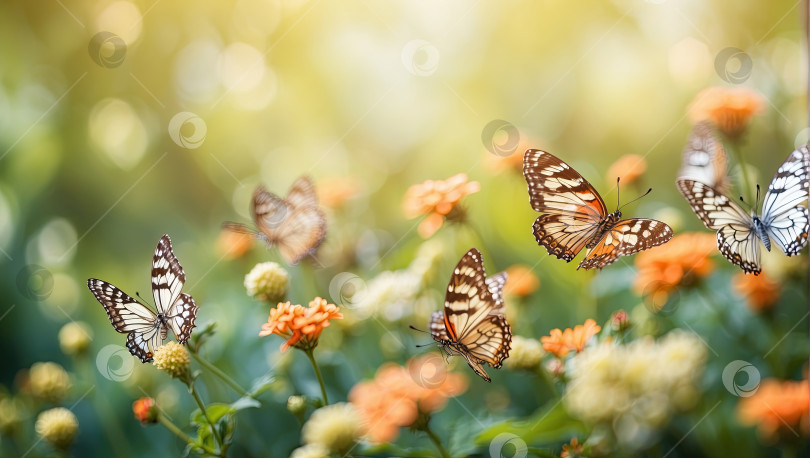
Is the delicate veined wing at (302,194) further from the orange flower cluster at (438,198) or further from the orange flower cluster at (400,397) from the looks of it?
the orange flower cluster at (400,397)

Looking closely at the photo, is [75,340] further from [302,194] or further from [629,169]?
[629,169]

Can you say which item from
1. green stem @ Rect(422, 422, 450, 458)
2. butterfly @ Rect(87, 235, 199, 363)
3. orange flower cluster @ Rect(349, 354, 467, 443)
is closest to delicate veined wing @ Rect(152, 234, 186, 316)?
butterfly @ Rect(87, 235, 199, 363)

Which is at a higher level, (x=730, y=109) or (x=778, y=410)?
(x=730, y=109)

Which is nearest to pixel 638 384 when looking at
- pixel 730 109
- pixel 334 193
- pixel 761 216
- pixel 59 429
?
pixel 761 216

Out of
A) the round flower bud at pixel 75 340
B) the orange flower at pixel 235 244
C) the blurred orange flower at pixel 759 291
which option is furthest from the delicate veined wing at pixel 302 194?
the blurred orange flower at pixel 759 291

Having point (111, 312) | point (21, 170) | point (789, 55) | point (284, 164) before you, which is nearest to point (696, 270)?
point (789, 55)

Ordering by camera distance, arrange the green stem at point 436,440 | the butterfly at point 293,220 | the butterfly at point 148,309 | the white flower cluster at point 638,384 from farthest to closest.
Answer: the butterfly at point 293,220 → the butterfly at point 148,309 → the green stem at point 436,440 → the white flower cluster at point 638,384
